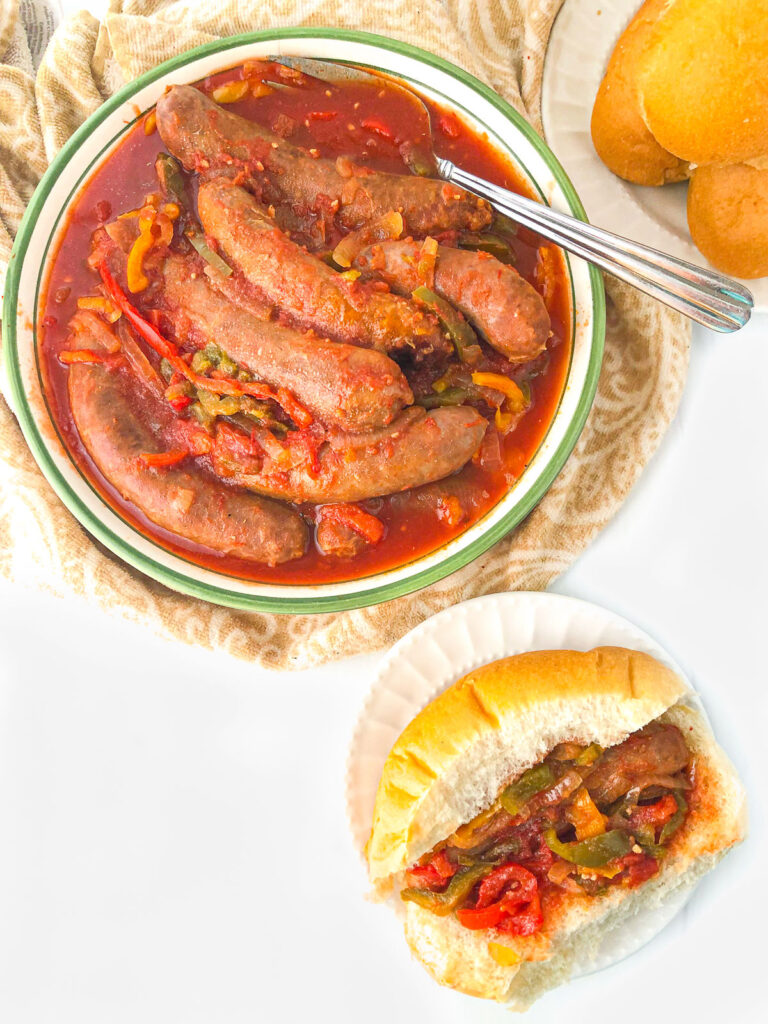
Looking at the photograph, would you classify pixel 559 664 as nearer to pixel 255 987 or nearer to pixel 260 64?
pixel 255 987

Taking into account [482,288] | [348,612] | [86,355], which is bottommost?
[348,612]

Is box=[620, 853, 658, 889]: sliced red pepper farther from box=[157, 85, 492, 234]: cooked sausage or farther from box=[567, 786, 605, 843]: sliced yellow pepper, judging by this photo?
box=[157, 85, 492, 234]: cooked sausage

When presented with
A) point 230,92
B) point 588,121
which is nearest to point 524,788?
point 588,121

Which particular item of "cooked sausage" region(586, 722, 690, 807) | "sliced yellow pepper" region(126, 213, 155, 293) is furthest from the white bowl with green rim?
"cooked sausage" region(586, 722, 690, 807)

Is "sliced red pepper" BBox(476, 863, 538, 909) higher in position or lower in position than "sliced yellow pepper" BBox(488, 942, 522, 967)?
higher

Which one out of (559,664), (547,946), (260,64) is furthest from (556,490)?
(260,64)

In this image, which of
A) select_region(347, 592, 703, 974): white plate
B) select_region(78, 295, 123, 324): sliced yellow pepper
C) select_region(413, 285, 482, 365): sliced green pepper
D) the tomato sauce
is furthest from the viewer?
select_region(347, 592, 703, 974): white plate

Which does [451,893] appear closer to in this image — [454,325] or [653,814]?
[653,814]
